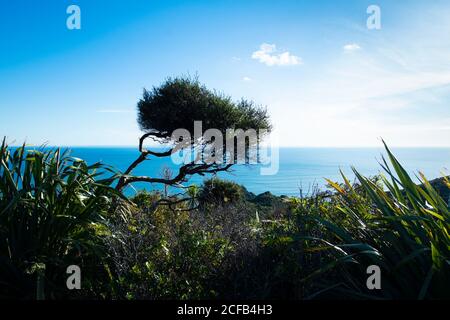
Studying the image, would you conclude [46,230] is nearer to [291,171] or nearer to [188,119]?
[188,119]

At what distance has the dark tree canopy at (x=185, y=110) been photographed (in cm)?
916

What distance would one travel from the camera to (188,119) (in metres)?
9.19

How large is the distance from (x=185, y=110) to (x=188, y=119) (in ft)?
0.83

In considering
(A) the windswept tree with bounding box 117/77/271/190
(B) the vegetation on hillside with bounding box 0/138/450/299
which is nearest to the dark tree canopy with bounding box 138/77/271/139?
(A) the windswept tree with bounding box 117/77/271/190

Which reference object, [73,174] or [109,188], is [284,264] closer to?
[109,188]

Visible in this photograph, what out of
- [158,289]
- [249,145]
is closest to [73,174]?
[158,289]

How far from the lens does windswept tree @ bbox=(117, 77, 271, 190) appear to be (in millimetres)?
9172

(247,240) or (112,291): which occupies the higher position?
(247,240)

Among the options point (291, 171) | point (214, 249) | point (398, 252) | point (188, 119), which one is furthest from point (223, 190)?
point (291, 171)

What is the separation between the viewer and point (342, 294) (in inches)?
102

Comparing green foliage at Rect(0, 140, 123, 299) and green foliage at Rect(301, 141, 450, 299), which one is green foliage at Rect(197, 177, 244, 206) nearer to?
green foliage at Rect(0, 140, 123, 299)

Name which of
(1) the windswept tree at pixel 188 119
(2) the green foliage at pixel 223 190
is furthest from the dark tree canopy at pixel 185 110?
(2) the green foliage at pixel 223 190

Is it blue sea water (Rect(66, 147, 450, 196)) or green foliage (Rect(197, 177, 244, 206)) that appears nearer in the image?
blue sea water (Rect(66, 147, 450, 196))
